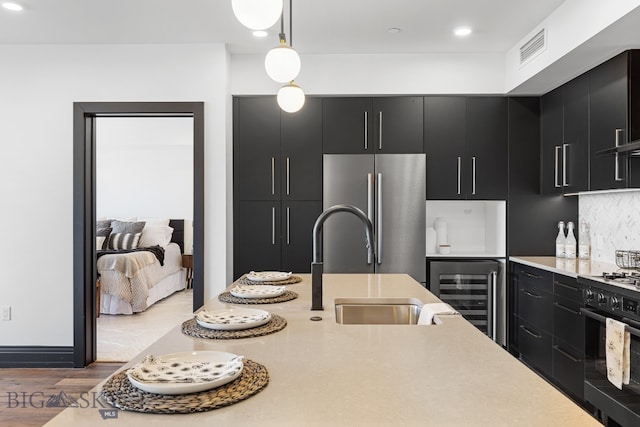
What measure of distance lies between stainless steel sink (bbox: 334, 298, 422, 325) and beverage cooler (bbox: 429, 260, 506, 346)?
2109mm

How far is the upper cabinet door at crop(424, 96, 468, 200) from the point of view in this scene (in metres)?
4.21

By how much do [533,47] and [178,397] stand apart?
3546mm

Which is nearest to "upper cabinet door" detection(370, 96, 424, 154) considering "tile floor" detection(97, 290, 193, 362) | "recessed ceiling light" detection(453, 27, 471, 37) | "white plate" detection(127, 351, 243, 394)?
"recessed ceiling light" detection(453, 27, 471, 37)

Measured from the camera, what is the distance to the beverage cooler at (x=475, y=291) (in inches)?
163

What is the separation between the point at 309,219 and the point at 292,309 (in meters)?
2.35

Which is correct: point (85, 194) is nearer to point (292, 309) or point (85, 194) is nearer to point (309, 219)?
point (309, 219)

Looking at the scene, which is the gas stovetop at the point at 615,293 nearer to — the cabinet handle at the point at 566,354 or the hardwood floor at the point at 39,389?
the cabinet handle at the point at 566,354

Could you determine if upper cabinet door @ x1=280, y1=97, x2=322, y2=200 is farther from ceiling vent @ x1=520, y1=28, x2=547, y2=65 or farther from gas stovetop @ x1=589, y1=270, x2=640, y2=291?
gas stovetop @ x1=589, y1=270, x2=640, y2=291

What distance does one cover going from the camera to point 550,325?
344 cm

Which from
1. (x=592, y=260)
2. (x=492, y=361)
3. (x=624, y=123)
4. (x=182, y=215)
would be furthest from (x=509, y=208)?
(x=182, y=215)

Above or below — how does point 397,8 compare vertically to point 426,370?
above

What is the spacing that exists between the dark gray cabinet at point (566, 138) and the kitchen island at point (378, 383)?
2498 mm

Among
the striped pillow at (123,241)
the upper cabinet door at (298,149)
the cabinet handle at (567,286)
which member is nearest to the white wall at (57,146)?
the upper cabinet door at (298,149)

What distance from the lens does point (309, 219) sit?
165 inches
